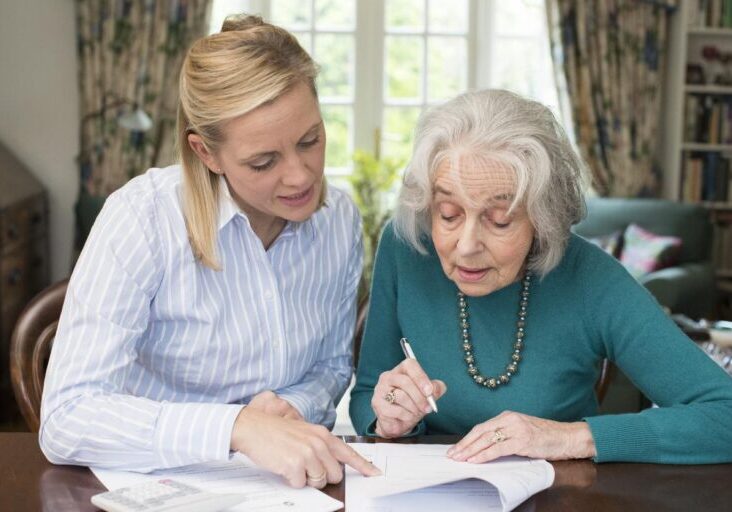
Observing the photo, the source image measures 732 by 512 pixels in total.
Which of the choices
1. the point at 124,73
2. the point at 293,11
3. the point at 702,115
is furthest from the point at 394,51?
the point at 702,115

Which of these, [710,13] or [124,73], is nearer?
[124,73]

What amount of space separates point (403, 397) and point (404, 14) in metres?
4.62

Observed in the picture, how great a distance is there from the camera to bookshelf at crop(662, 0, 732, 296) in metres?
5.93

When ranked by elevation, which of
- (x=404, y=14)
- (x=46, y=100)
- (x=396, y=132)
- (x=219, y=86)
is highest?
(x=404, y=14)

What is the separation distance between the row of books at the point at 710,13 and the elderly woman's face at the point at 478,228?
4628 millimetres

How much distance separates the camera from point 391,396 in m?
1.64

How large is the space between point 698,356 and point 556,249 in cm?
29

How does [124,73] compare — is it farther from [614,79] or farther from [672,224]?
[672,224]

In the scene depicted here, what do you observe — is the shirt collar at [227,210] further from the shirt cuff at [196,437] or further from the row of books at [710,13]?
the row of books at [710,13]

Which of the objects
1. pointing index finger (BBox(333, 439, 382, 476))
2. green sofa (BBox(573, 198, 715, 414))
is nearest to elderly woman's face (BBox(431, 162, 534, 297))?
pointing index finger (BBox(333, 439, 382, 476))

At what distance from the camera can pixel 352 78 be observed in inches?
236

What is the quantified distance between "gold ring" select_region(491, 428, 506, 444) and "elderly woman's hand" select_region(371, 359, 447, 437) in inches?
4.1

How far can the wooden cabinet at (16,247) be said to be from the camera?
190 inches

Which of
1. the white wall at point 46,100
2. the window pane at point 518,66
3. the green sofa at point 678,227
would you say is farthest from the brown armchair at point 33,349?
the window pane at point 518,66
